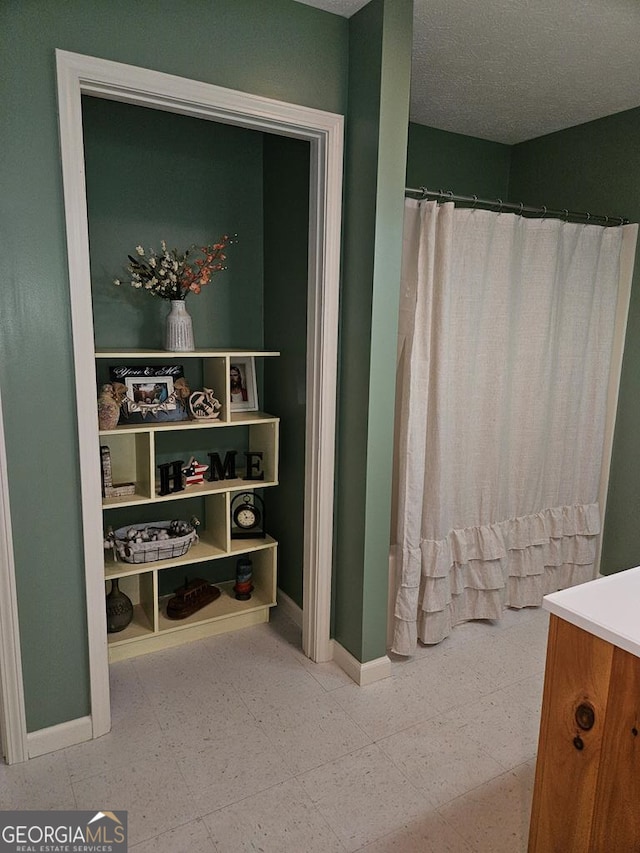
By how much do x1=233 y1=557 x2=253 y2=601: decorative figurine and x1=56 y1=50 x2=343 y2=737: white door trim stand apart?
0.41 meters

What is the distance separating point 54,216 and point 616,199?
264cm

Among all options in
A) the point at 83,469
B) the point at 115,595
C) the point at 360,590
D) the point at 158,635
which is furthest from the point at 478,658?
the point at 83,469

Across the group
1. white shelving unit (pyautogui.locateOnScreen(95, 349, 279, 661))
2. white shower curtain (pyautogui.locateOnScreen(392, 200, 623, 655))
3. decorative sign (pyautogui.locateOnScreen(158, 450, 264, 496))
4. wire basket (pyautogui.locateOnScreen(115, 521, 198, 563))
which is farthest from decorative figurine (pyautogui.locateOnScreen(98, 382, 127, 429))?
white shower curtain (pyautogui.locateOnScreen(392, 200, 623, 655))

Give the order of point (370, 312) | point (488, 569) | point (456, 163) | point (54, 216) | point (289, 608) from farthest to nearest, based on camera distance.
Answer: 1. point (456, 163)
2. point (289, 608)
3. point (488, 569)
4. point (370, 312)
5. point (54, 216)

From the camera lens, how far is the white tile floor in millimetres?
1694

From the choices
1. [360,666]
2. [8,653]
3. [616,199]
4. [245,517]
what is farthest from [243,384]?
[616,199]

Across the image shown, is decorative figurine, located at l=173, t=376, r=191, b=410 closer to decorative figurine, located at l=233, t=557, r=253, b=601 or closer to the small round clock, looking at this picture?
the small round clock

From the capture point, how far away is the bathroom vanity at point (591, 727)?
1099 millimetres

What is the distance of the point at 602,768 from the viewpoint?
3.76ft

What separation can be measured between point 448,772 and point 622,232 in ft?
8.36

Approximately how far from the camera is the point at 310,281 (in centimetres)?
227

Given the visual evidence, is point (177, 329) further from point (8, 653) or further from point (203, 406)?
point (8, 653)

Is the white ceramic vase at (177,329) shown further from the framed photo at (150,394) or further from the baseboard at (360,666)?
the baseboard at (360,666)

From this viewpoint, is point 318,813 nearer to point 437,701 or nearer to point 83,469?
point 437,701
